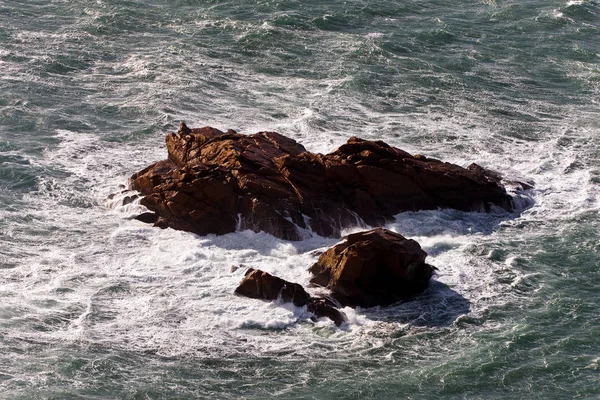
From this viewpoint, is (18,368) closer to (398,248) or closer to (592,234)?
(398,248)

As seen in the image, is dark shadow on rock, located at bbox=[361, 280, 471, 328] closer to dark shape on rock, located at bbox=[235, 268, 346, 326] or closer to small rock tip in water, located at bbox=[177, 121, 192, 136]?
dark shape on rock, located at bbox=[235, 268, 346, 326]

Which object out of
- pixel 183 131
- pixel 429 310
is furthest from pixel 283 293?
pixel 183 131

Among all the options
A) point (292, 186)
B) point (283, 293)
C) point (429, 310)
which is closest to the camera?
point (283, 293)

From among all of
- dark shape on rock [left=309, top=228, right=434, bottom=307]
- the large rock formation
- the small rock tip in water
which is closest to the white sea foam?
dark shape on rock [left=309, top=228, right=434, bottom=307]

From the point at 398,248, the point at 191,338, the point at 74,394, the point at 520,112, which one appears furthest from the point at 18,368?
the point at 520,112

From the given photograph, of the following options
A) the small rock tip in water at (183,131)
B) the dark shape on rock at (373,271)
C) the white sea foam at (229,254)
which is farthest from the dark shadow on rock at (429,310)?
the small rock tip in water at (183,131)

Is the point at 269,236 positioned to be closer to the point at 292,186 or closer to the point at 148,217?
the point at 292,186
